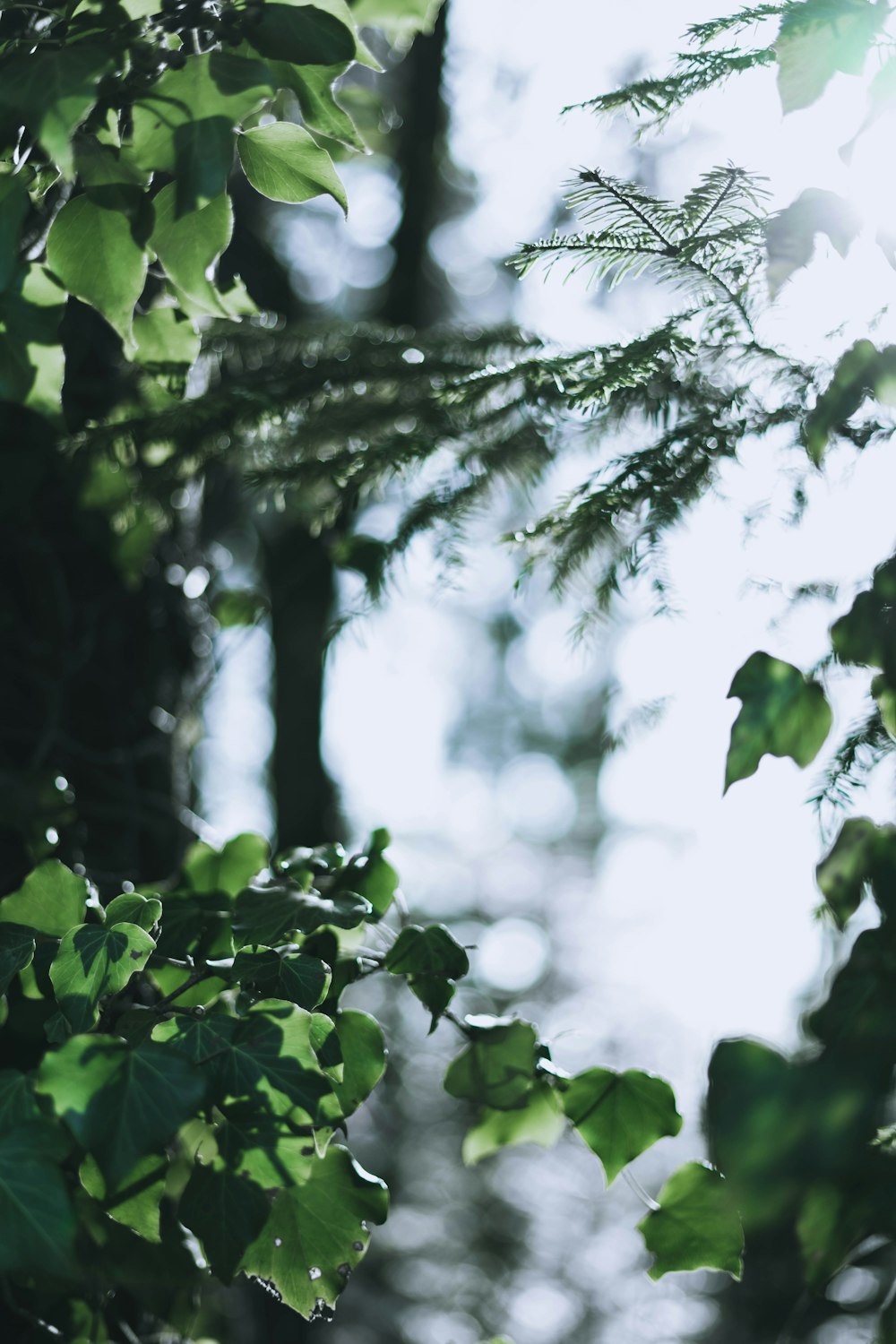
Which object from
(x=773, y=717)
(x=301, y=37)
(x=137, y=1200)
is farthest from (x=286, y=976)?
(x=301, y=37)

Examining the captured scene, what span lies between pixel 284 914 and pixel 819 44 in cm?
76

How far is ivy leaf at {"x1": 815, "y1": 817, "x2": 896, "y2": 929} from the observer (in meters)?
0.73

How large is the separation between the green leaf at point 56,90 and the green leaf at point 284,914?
0.54 m

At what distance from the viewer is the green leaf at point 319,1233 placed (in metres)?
0.73

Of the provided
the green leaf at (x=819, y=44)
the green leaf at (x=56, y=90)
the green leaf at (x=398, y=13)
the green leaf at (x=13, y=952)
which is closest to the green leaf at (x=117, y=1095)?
the green leaf at (x=13, y=952)

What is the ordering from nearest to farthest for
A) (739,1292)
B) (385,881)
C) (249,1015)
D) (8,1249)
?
(8,1249)
(249,1015)
(385,881)
(739,1292)

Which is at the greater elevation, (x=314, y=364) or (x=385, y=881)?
(x=314, y=364)

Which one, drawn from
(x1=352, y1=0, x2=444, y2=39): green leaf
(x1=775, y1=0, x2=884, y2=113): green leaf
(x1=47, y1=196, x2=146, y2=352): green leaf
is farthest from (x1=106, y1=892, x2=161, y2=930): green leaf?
(x1=352, y1=0, x2=444, y2=39): green leaf

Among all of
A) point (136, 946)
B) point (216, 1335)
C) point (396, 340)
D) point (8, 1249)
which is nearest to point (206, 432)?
point (396, 340)

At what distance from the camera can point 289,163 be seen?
31.5 inches

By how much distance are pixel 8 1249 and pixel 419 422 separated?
862mm

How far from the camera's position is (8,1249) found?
1.79ft

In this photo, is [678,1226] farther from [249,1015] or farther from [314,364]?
[314,364]

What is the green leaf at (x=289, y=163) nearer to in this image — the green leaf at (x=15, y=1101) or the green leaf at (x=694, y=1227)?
the green leaf at (x=15, y=1101)
